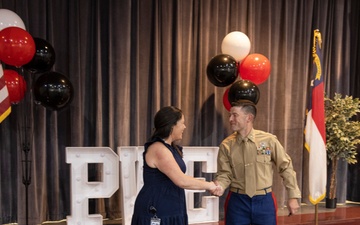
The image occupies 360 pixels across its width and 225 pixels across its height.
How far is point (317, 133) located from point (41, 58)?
108 inches

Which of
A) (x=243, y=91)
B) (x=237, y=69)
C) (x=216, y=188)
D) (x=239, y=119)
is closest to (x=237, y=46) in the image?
(x=237, y=69)

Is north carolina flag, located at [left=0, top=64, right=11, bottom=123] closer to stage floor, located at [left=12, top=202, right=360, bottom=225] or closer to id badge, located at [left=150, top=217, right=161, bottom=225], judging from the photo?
stage floor, located at [left=12, top=202, right=360, bottom=225]

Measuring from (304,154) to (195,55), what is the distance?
79.6 inches

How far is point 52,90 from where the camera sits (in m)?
3.18

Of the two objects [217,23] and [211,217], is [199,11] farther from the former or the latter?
[211,217]

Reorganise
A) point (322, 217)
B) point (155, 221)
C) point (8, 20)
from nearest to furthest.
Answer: point (155, 221) → point (8, 20) → point (322, 217)

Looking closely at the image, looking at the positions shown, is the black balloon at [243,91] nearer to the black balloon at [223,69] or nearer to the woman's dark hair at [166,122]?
the black balloon at [223,69]

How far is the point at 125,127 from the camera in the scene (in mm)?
4078

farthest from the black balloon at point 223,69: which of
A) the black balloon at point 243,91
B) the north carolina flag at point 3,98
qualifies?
the north carolina flag at point 3,98

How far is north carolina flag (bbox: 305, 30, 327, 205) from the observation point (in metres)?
3.83

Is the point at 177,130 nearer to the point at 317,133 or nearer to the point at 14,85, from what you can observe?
the point at 14,85

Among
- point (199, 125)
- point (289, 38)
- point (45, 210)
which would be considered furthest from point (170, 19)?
point (45, 210)

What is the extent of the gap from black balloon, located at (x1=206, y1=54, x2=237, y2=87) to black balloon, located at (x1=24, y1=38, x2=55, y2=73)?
5.12 feet

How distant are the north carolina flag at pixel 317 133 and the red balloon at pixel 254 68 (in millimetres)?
502
